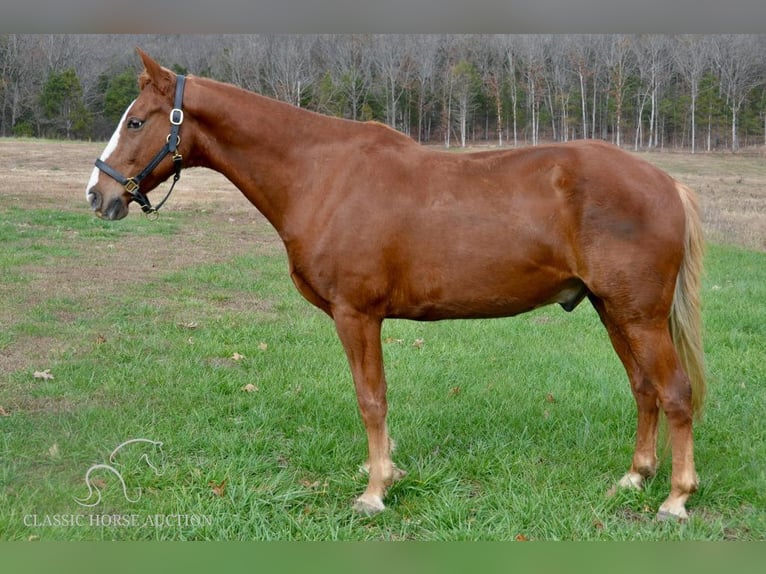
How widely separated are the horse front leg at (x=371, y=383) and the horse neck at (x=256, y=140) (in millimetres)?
776

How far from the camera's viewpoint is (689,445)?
3.52 m

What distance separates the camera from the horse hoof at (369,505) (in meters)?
3.54

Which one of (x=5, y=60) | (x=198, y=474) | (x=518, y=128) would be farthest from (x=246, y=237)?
(x=198, y=474)

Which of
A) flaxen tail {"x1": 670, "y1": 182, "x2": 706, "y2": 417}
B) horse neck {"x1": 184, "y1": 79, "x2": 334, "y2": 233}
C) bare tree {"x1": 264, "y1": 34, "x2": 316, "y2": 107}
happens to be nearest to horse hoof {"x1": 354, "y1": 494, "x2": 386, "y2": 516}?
horse neck {"x1": 184, "y1": 79, "x2": 334, "y2": 233}

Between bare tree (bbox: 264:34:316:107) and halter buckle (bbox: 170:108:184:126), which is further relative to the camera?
bare tree (bbox: 264:34:316:107)

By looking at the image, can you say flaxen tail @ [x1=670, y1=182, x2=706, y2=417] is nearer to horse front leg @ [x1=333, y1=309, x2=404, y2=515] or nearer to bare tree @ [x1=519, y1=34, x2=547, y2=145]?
horse front leg @ [x1=333, y1=309, x2=404, y2=515]

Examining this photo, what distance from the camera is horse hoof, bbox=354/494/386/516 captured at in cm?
354

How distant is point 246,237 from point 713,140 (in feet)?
45.8

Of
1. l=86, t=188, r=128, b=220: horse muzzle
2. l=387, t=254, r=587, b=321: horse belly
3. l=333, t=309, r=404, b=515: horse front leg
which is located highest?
l=86, t=188, r=128, b=220: horse muzzle

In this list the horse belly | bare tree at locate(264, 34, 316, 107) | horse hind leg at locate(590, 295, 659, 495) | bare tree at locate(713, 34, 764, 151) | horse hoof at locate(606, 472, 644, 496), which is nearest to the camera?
the horse belly

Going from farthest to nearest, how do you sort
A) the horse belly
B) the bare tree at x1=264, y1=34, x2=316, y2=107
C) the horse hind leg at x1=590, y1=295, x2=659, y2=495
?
the bare tree at x1=264, y1=34, x2=316, y2=107 < the horse hind leg at x1=590, y1=295, x2=659, y2=495 < the horse belly

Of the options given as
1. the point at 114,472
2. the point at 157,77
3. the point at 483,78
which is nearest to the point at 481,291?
the point at 157,77

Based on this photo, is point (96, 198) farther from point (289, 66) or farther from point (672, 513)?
point (289, 66)

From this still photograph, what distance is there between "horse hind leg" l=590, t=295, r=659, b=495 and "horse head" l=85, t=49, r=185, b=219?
2.79 m
